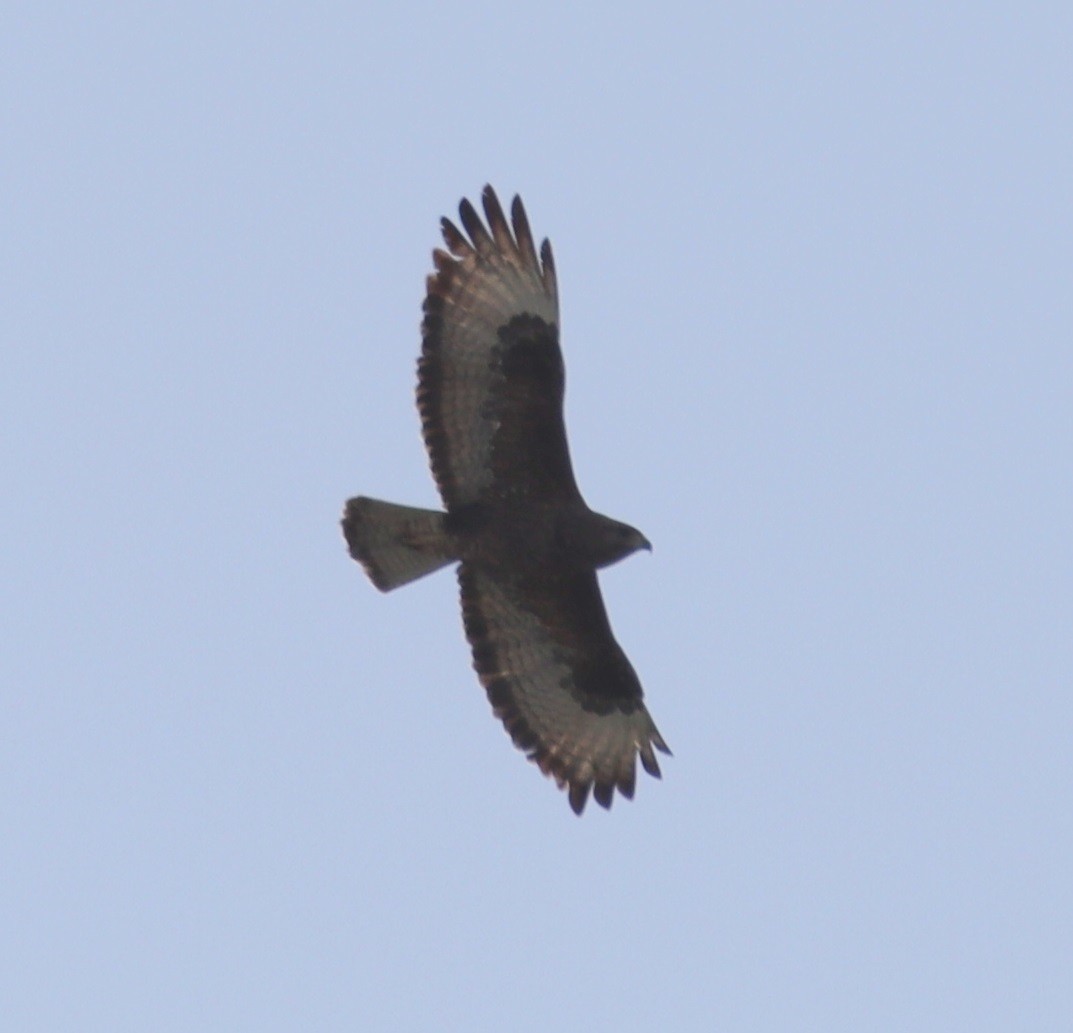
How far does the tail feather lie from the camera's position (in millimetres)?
15141

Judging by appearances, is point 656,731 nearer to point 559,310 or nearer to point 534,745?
point 534,745

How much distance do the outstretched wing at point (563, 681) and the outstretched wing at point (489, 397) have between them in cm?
69

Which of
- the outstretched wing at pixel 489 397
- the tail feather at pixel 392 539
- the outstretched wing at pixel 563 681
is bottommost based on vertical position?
the outstretched wing at pixel 563 681

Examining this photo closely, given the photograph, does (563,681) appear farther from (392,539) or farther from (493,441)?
(493,441)

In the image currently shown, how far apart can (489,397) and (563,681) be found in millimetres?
1965

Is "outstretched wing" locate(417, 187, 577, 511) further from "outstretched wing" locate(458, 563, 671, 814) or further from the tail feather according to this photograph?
"outstretched wing" locate(458, 563, 671, 814)

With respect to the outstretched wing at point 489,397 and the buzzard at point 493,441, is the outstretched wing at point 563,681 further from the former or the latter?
the outstretched wing at point 489,397

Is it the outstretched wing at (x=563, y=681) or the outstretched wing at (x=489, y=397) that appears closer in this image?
the outstretched wing at (x=489, y=397)

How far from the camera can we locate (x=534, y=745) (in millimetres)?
15852

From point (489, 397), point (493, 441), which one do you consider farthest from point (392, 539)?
point (489, 397)

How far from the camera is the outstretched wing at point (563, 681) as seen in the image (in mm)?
15648

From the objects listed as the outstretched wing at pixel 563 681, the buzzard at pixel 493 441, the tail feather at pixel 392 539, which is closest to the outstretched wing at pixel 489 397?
the buzzard at pixel 493 441

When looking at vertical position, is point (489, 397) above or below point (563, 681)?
above

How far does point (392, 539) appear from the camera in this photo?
15188mm
